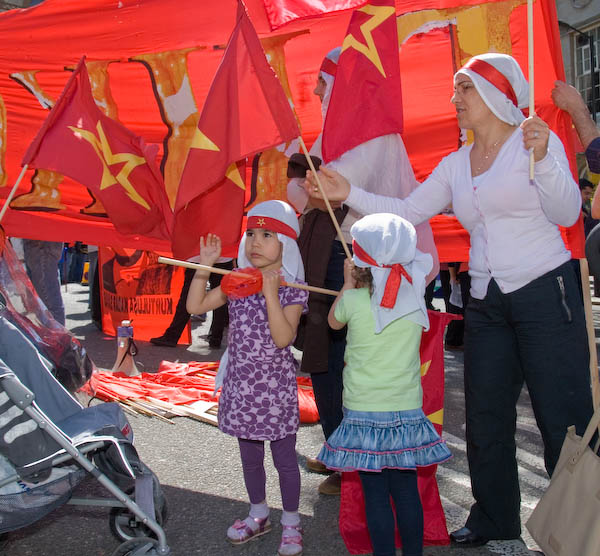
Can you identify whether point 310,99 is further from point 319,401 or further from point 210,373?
point 210,373

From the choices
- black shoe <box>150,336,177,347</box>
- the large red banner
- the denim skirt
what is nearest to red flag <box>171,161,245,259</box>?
the large red banner

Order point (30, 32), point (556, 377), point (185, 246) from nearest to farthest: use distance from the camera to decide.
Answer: point (556, 377), point (185, 246), point (30, 32)

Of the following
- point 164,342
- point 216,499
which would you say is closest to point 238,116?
point 216,499

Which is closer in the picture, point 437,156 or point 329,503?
point 329,503

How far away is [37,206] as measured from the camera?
4527 mm

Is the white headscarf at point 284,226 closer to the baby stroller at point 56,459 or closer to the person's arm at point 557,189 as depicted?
the baby stroller at point 56,459

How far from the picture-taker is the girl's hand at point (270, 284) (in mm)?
2977

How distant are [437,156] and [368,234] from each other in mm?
1587

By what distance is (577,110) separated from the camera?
2869mm

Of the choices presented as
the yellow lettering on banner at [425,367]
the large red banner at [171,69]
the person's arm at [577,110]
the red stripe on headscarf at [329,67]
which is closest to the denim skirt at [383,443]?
the yellow lettering on banner at [425,367]

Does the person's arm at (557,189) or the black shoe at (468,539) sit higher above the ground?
the person's arm at (557,189)

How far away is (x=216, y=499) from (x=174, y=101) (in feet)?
8.05

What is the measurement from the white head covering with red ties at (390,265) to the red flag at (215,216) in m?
0.93

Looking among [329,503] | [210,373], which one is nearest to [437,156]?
[329,503]
